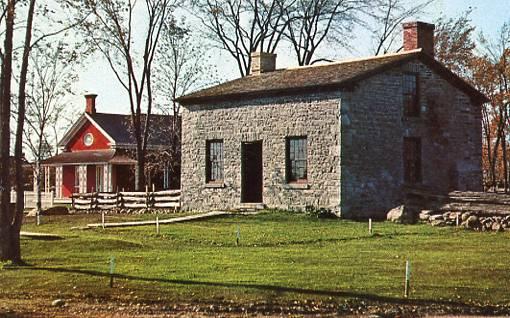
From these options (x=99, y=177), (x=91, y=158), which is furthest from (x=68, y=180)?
(x=91, y=158)

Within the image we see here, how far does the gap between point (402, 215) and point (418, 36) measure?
8735 mm

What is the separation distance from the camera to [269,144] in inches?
1276

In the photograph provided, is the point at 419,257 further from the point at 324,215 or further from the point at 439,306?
the point at 324,215

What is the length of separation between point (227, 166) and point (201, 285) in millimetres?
18728

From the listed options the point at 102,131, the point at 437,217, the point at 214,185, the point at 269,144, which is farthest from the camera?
the point at 102,131

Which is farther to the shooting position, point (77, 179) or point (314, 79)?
point (77, 179)

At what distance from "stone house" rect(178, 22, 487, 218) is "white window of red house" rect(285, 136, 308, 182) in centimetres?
4

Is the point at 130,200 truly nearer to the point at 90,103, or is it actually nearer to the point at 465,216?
the point at 465,216

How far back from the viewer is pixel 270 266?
17359 mm

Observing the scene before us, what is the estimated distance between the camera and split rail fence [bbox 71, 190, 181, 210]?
37.0m

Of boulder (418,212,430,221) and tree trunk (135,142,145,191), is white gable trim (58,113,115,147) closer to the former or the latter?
tree trunk (135,142,145,191)

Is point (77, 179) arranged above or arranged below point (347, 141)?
below

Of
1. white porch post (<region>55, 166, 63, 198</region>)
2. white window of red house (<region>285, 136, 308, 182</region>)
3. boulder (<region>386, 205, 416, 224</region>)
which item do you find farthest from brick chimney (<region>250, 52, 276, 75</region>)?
white porch post (<region>55, 166, 63, 198</region>)

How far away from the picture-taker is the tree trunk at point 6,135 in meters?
18.8
